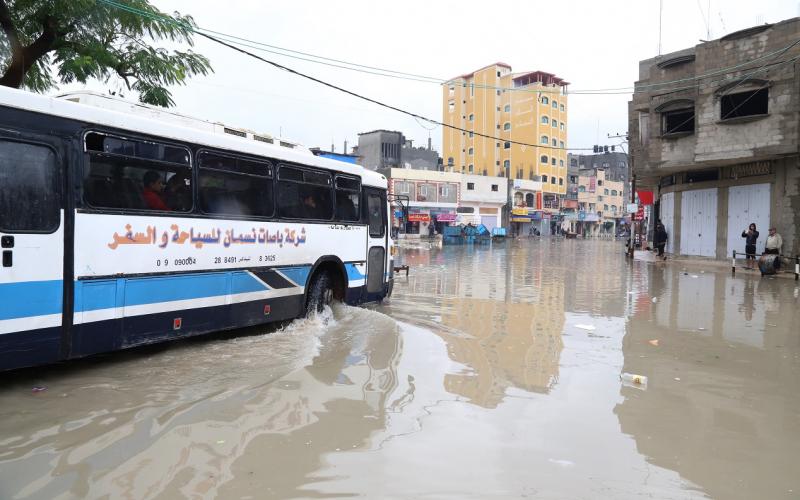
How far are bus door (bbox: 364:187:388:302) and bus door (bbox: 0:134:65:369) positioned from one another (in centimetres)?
539

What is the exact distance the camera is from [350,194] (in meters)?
9.42

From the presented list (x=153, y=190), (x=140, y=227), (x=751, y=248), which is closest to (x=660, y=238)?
(x=751, y=248)

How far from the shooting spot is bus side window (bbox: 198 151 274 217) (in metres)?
6.69

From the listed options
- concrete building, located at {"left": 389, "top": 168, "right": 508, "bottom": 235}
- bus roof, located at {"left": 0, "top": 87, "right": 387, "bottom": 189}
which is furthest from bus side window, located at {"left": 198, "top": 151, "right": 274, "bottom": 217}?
concrete building, located at {"left": 389, "top": 168, "right": 508, "bottom": 235}

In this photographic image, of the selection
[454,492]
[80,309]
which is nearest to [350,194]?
[80,309]

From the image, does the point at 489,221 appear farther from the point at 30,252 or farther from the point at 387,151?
the point at 30,252

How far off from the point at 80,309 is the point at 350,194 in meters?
4.87

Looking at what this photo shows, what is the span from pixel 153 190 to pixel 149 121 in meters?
0.74

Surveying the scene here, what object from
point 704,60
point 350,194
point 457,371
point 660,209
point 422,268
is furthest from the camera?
point 660,209

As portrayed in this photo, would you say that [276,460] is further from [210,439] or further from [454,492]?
[454,492]

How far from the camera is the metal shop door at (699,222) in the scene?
25375 millimetres

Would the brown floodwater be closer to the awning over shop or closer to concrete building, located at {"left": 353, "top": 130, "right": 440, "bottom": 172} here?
the awning over shop

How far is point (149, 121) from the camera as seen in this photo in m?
5.98

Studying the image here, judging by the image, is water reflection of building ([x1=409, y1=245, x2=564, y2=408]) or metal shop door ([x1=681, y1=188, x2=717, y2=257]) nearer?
Answer: water reflection of building ([x1=409, y1=245, x2=564, y2=408])
